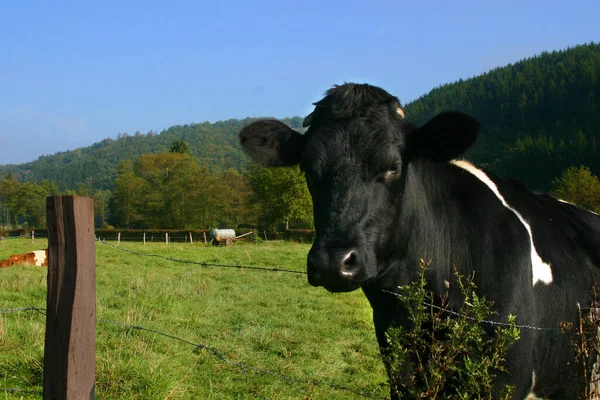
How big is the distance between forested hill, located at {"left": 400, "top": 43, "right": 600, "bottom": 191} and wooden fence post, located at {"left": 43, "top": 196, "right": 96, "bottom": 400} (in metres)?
95.4

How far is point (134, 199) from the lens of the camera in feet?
273

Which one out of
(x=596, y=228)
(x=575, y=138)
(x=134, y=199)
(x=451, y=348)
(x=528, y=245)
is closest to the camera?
(x=451, y=348)

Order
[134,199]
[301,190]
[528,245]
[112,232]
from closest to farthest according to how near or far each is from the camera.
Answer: [528,245]
[301,190]
[112,232]
[134,199]

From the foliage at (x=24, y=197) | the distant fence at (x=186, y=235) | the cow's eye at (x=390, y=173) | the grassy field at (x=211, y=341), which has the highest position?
the foliage at (x=24, y=197)

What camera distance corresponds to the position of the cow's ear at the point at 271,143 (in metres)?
4.46

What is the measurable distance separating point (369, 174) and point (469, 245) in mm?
986

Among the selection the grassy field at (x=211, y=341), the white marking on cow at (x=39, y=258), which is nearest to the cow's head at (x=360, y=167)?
the grassy field at (x=211, y=341)

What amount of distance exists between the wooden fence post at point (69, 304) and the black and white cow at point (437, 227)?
143 centimetres

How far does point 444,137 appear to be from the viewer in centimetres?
386

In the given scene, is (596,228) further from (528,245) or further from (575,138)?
(575,138)

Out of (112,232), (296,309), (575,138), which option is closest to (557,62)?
(575,138)

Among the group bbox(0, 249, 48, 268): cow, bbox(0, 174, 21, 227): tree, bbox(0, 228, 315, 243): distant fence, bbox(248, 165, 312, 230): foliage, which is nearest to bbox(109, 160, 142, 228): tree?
bbox(0, 174, 21, 227): tree

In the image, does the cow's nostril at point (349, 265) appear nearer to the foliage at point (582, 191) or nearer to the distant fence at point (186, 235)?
the distant fence at point (186, 235)

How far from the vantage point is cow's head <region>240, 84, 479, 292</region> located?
320 centimetres
